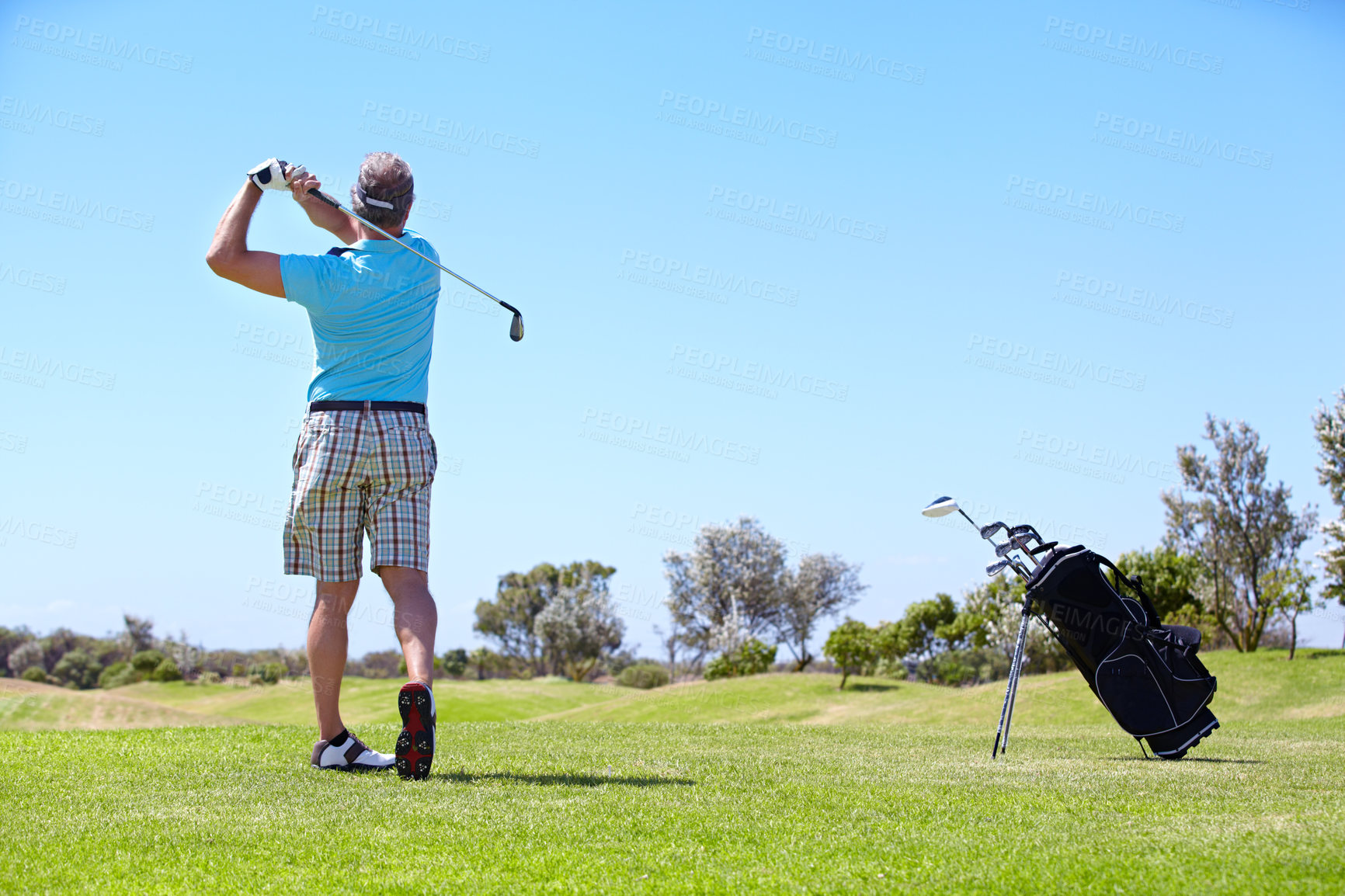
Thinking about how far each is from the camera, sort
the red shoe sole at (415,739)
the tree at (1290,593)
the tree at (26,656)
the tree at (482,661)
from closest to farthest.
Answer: the red shoe sole at (415,739) → the tree at (1290,593) → the tree at (26,656) → the tree at (482,661)

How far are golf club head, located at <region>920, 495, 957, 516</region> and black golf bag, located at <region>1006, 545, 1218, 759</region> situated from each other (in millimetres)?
565

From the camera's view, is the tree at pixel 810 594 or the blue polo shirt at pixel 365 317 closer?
the blue polo shirt at pixel 365 317

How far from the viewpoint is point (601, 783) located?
3.70m

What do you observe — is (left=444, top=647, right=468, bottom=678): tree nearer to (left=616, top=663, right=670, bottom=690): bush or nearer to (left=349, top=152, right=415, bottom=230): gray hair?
(left=616, top=663, right=670, bottom=690): bush

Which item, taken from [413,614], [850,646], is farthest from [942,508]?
[850,646]

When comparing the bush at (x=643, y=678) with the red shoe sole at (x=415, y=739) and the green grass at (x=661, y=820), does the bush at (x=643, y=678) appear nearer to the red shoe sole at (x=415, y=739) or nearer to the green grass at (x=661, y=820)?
the green grass at (x=661, y=820)

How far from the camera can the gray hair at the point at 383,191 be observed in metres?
4.43

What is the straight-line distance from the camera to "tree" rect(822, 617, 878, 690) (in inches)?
955

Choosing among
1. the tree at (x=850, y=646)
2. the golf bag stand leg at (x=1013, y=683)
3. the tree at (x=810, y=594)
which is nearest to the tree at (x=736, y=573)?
the tree at (x=810, y=594)

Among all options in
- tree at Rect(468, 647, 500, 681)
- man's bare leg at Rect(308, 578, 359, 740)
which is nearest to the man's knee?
man's bare leg at Rect(308, 578, 359, 740)

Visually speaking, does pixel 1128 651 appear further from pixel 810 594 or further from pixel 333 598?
pixel 810 594

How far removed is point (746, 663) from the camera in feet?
103

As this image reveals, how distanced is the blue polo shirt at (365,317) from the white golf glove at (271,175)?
Result: 344 millimetres

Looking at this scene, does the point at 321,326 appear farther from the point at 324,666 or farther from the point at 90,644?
the point at 90,644
